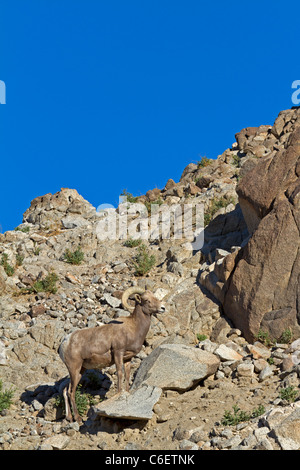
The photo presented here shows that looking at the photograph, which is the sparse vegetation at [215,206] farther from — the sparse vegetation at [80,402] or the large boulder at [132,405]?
the large boulder at [132,405]

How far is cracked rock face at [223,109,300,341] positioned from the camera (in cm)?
1318

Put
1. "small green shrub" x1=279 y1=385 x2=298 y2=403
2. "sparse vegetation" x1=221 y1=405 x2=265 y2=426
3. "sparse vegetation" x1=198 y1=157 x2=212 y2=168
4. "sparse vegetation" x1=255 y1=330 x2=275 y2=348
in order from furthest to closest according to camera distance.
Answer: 1. "sparse vegetation" x1=198 y1=157 x2=212 y2=168
2. "sparse vegetation" x1=255 y1=330 x2=275 y2=348
3. "small green shrub" x1=279 y1=385 x2=298 y2=403
4. "sparse vegetation" x1=221 y1=405 x2=265 y2=426

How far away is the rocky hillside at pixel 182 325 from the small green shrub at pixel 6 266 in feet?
0.16

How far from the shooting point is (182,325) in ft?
48.6

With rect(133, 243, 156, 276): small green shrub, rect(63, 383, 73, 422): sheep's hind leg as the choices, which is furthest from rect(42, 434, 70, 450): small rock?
rect(133, 243, 156, 276): small green shrub

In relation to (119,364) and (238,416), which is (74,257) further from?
(238,416)

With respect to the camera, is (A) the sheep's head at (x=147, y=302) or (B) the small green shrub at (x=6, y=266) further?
(B) the small green shrub at (x=6, y=266)

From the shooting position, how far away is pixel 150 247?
20.0 m

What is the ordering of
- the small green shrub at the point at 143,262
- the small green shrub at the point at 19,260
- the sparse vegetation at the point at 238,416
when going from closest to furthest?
the sparse vegetation at the point at 238,416 → the small green shrub at the point at 143,262 → the small green shrub at the point at 19,260

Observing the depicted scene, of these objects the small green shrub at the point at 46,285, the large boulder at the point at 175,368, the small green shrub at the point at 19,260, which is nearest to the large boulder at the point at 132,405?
the large boulder at the point at 175,368

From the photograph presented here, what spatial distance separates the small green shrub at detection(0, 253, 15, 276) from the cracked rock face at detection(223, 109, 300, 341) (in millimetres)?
7798

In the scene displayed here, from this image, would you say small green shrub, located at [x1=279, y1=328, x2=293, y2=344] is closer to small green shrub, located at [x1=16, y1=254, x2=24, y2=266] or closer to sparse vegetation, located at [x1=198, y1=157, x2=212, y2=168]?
small green shrub, located at [x1=16, y1=254, x2=24, y2=266]

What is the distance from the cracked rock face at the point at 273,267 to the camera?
13.2 m
